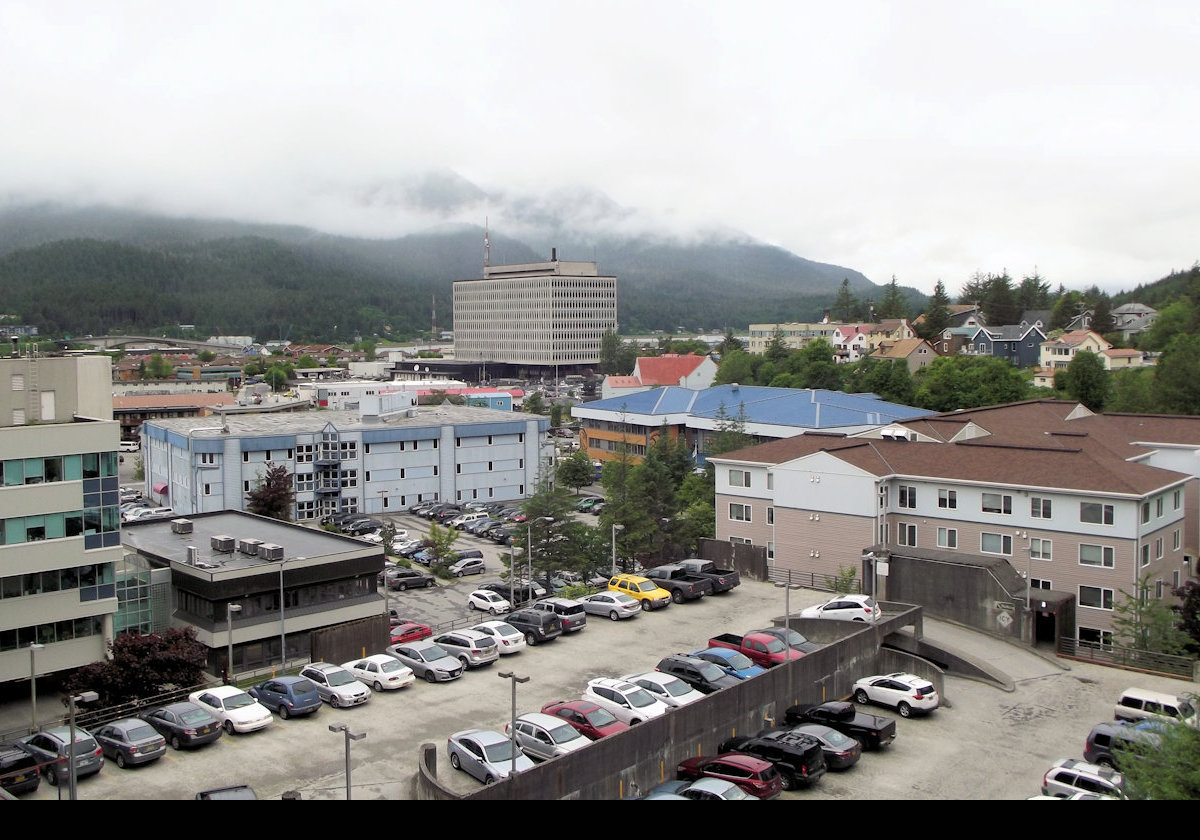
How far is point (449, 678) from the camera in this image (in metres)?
18.3

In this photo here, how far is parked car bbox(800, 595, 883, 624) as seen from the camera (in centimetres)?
2080

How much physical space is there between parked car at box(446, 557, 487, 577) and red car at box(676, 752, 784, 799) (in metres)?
19.8

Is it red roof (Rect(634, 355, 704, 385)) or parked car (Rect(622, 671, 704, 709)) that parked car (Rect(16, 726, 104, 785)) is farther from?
red roof (Rect(634, 355, 704, 385))

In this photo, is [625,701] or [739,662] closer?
[625,701]

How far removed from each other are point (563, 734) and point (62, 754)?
7.08m

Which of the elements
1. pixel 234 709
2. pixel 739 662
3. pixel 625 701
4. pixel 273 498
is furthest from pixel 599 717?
pixel 273 498

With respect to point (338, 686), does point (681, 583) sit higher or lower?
higher

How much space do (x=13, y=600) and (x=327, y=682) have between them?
6.81 meters

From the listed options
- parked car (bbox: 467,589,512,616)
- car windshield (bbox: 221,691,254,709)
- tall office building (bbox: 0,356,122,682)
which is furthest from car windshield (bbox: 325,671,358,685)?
parked car (bbox: 467,589,512,616)

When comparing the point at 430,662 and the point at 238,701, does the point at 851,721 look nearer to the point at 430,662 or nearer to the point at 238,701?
the point at 430,662

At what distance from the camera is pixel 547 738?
Answer: 47.4 feet

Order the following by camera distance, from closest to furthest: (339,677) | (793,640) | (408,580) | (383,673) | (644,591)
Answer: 1. (339,677)
2. (383,673)
3. (793,640)
4. (644,591)
5. (408,580)

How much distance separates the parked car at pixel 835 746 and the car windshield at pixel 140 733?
31.5 feet

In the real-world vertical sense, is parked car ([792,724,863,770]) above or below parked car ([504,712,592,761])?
below
